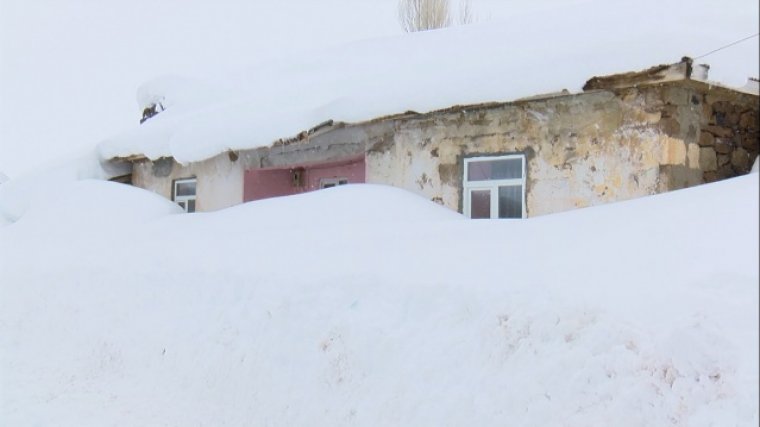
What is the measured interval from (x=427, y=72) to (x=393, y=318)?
468 cm

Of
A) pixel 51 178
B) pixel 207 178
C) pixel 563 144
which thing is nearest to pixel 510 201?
pixel 563 144

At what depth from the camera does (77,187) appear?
42.4 feet

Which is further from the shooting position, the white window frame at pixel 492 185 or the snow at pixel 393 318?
the white window frame at pixel 492 185

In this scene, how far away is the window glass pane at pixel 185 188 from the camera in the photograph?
13812 millimetres

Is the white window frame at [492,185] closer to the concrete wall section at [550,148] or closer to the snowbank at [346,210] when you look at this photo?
the concrete wall section at [550,148]

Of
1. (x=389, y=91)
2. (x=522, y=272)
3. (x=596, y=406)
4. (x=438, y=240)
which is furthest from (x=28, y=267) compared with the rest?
(x=596, y=406)

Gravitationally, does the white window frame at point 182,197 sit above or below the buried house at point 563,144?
below

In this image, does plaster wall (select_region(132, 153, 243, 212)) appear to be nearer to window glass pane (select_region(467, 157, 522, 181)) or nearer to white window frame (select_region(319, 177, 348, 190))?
white window frame (select_region(319, 177, 348, 190))

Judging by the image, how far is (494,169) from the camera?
9.22 meters

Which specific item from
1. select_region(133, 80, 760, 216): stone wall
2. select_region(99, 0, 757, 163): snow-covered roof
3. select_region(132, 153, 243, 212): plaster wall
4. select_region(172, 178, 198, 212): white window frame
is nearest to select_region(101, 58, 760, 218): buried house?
select_region(133, 80, 760, 216): stone wall

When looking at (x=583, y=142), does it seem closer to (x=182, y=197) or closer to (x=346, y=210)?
(x=346, y=210)

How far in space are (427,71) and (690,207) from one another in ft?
21.3

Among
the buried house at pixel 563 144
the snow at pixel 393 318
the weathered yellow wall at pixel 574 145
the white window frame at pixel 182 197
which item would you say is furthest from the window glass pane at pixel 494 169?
the white window frame at pixel 182 197

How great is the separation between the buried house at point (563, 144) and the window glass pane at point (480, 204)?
1 centimetres
